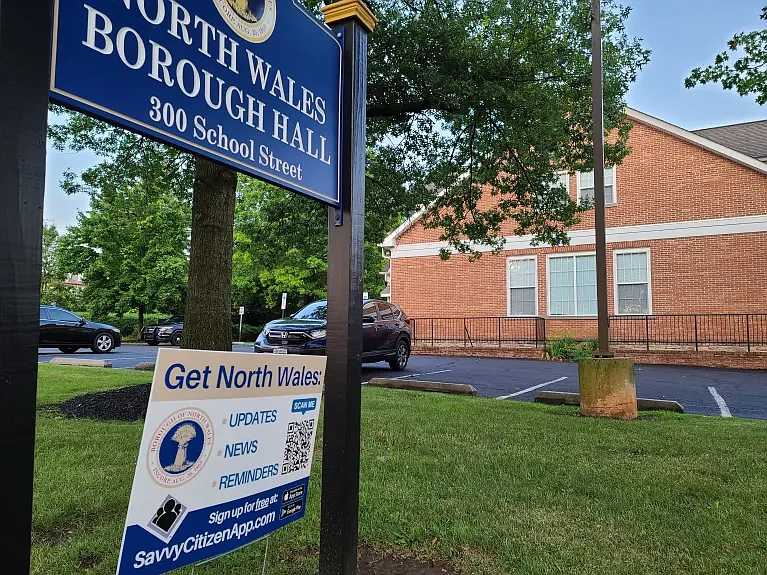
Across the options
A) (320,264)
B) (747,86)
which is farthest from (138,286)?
(747,86)

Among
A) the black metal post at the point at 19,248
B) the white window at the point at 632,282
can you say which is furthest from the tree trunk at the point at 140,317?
the black metal post at the point at 19,248

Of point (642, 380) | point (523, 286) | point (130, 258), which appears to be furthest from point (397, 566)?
point (130, 258)

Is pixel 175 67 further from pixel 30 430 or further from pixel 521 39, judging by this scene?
pixel 521 39

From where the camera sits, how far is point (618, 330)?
1908 cm

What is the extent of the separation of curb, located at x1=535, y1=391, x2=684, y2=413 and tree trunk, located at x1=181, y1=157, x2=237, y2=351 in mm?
5241

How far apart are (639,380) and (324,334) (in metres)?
7.59

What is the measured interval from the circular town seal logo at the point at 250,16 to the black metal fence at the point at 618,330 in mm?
18548

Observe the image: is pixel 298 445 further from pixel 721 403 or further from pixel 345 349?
pixel 721 403

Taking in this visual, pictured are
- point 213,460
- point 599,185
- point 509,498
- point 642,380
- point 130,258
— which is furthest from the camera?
point 130,258

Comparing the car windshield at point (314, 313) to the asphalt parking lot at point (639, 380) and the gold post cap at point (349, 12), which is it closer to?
the asphalt parking lot at point (639, 380)

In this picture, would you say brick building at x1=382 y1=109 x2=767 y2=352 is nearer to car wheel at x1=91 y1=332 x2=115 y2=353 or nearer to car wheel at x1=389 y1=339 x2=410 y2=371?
car wheel at x1=389 y1=339 x2=410 y2=371

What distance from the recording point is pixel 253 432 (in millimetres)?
2139

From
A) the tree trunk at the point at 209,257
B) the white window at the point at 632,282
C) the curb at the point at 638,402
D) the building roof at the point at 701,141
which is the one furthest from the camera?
the white window at the point at 632,282

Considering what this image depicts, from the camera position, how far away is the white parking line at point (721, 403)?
8.40 metres
